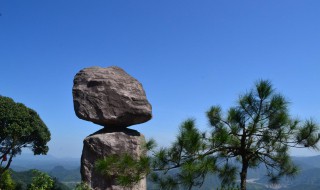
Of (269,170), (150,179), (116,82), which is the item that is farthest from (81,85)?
(269,170)

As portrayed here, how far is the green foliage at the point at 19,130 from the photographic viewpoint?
17.3 meters

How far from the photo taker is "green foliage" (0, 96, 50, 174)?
17.3 meters

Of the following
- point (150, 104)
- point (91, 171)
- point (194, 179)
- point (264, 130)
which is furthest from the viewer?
point (150, 104)

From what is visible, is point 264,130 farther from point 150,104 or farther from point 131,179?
point 150,104

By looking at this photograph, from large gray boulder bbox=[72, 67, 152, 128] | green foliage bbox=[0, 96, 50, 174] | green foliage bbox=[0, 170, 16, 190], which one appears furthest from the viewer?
green foliage bbox=[0, 96, 50, 174]

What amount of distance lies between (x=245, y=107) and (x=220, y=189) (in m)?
2.12

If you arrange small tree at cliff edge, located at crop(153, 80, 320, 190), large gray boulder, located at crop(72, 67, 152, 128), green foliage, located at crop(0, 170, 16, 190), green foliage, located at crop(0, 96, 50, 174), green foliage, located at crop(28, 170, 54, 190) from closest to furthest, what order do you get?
small tree at cliff edge, located at crop(153, 80, 320, 190), green foliage, located at crop(28, 170, 54, 190), large gray boulder, located at crop(72, 67, 152, 128), green foliage, located at crop(0, 170, 16, 190), green foliage, located at crop(0, 96, 50, 174)

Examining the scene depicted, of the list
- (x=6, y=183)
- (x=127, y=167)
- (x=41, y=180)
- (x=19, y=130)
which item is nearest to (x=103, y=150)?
(x=41, y=180)

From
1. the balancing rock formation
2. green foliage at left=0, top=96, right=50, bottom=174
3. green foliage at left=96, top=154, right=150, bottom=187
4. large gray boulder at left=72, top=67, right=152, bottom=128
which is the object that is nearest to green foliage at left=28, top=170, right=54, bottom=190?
the balancing rock formation

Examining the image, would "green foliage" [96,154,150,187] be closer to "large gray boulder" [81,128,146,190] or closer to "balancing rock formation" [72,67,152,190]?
"large gray boulder" [81,128,146,190]

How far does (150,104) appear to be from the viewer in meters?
10.6

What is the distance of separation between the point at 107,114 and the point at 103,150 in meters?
1.03

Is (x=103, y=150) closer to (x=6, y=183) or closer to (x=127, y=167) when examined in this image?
(x=127, y=167)

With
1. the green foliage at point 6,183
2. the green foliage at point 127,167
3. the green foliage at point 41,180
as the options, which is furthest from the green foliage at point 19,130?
the green foliage at point 127,167
